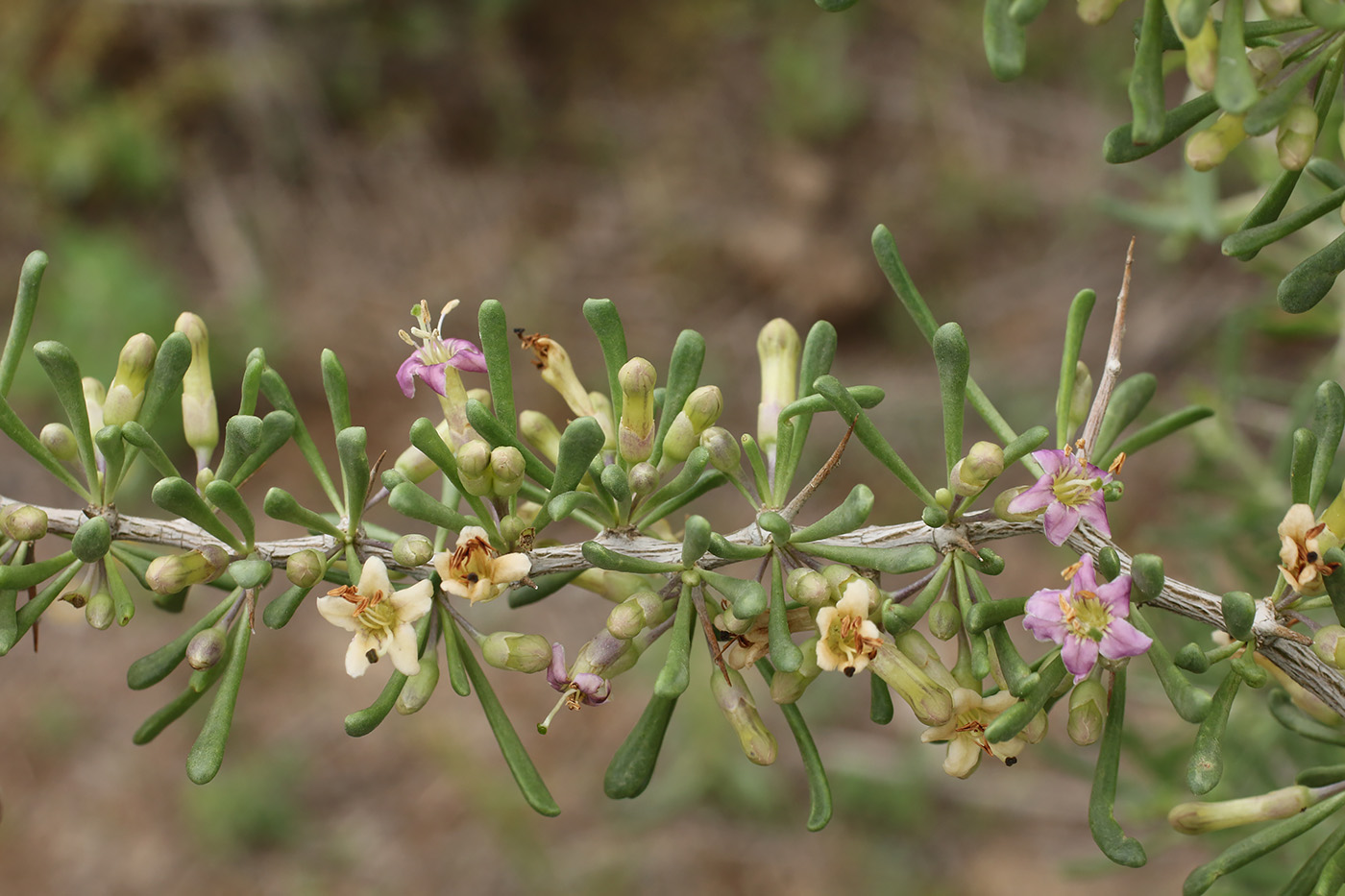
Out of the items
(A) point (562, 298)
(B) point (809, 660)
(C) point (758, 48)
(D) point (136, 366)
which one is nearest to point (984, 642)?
(B) point (809, 660)

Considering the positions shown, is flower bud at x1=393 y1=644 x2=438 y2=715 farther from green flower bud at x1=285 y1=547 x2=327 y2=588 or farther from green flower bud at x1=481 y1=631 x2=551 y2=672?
green flower bud at x1=285 y1=547 x2=327 y2=588

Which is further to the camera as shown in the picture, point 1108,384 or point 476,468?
point 1108,384

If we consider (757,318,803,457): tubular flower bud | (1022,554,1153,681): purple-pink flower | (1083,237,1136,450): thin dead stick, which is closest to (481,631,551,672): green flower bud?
(757,318,803,457): tubular flower bud

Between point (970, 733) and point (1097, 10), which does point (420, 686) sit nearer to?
point (970, 733)

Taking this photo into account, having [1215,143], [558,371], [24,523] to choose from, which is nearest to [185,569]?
[24,523]

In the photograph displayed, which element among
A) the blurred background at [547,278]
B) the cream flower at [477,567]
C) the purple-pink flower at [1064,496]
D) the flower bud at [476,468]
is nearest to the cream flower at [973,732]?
the purple-pink flower at [1064,496]
